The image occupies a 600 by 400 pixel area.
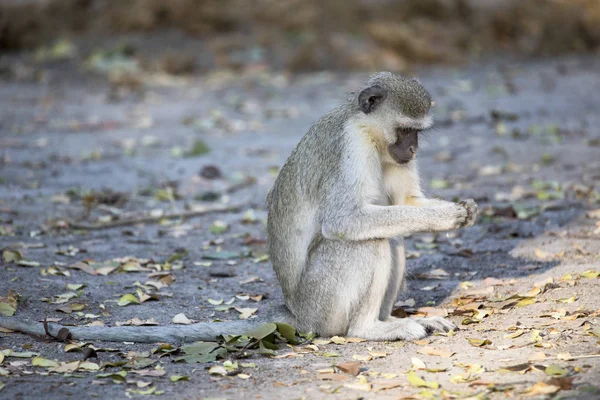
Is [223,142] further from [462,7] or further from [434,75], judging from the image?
[462,7]

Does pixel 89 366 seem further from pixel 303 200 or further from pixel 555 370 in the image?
pixel 555 370

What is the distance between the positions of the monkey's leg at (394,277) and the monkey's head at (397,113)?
23.5 inches

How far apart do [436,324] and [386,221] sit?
0.78 m

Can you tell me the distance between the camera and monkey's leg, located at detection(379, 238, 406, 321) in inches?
238

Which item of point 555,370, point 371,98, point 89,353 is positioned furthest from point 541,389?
point 89,353

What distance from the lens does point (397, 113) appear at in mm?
5898

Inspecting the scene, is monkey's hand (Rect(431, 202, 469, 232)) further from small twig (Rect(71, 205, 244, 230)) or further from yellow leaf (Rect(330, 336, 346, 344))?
small twig (Rect(71, 205, 244, 230))

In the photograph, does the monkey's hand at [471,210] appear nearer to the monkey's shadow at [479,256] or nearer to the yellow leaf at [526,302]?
the yellow leaf at [526,302]

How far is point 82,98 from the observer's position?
1658cm

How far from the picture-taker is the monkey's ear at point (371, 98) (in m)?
5.91

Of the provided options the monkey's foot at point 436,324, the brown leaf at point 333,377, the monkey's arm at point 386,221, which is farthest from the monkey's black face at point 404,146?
the brown leaf at point 333,377

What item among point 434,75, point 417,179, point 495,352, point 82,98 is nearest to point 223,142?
point 82,98

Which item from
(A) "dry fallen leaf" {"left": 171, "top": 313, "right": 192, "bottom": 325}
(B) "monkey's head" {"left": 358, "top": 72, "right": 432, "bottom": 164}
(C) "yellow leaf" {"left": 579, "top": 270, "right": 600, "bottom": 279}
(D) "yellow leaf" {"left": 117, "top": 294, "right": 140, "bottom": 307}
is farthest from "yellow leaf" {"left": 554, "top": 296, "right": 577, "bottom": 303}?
(D) "yellow leaf" {"left": 117, "top": 294, "right": 140, "bottom": 307}

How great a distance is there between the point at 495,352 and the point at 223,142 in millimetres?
8502
